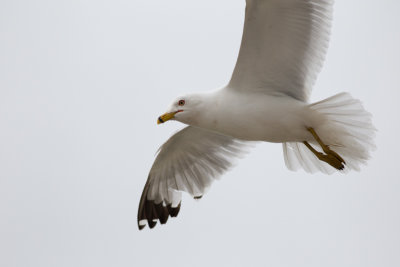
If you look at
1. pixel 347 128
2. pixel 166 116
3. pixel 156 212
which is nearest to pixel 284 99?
pixel 347 128

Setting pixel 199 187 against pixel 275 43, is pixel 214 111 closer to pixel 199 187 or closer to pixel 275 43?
pixel 275 43

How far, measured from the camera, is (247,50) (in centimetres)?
588

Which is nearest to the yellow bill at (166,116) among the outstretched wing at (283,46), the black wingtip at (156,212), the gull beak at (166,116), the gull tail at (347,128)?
the gull beak at (166,116)

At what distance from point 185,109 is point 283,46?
94 cm

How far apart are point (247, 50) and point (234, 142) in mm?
1591

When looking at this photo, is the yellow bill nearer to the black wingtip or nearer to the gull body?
the gull body

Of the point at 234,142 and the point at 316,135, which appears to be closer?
the point at 316,135

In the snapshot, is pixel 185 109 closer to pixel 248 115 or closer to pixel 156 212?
pixel 248 115

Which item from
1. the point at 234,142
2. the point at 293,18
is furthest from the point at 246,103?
the point at 234,142

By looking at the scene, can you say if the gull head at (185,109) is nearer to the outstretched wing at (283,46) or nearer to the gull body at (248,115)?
the gull body at (248,115)

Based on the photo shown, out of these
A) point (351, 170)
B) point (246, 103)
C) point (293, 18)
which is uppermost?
point (293, 18)

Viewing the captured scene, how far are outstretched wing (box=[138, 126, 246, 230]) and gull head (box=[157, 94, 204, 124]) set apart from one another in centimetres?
97

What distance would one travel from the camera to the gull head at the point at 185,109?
605cm

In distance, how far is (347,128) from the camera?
594 centimetres
